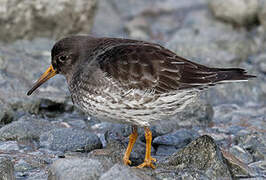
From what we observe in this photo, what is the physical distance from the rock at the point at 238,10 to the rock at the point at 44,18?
3.68 m

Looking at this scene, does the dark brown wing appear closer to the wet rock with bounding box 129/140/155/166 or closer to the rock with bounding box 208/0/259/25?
the wet rock with bounding box 129/140/155/166

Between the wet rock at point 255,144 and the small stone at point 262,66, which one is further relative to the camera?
the small stone at point 262,66

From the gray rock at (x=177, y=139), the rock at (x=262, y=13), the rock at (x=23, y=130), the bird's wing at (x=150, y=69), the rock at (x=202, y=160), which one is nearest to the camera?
the rock at (x=202, y=160)

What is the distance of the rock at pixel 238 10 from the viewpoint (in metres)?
13.3

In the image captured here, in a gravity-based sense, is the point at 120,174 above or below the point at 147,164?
above

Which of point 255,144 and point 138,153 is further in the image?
point 255,144

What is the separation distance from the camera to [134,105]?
664 cm

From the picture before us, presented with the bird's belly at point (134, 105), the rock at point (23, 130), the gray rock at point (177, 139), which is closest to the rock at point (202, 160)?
the bird's belly at point (134, 105)

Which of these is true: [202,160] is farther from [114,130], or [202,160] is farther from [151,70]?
[114,130]

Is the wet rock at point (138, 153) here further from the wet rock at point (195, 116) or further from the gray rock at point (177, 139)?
the wet rock at point (195, 116)

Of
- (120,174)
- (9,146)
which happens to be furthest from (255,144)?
(9,146)

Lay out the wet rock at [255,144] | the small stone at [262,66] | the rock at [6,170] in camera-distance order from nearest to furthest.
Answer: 1. the rock at [6,170]
2. the wet rock at [255,144]
3. the small stone at [262,66]

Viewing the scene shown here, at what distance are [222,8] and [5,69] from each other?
655 cm

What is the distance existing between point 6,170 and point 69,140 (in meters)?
1.55
